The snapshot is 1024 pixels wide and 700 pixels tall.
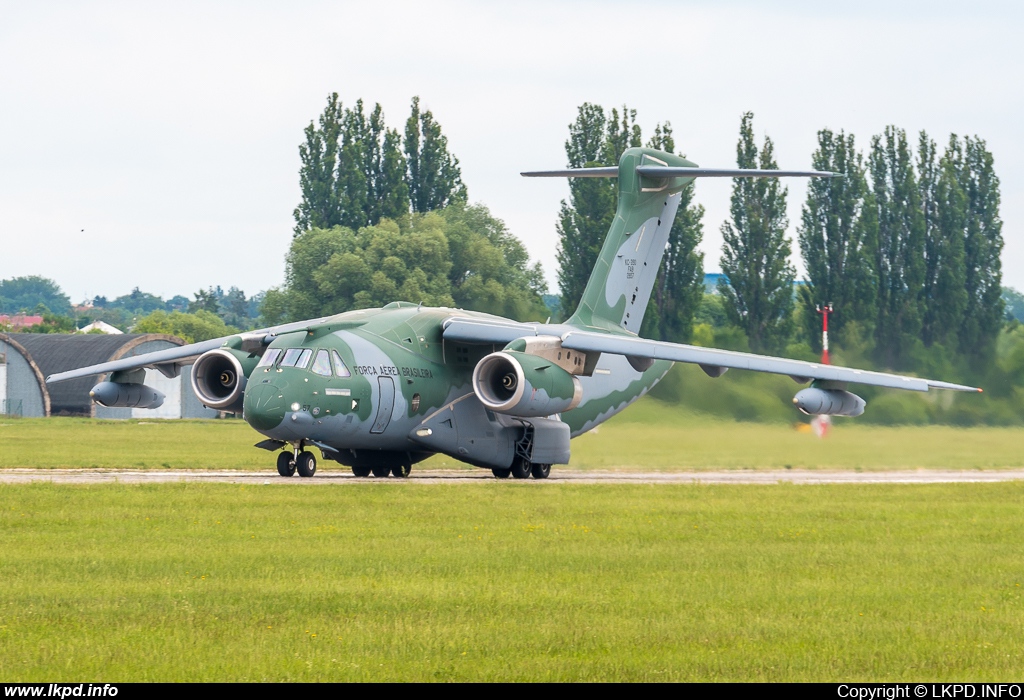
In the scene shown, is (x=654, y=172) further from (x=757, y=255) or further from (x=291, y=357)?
(x=757, y=255)

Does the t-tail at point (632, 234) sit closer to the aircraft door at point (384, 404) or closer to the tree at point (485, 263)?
the aircraft door at point (384, 404)

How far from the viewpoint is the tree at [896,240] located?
173 ft

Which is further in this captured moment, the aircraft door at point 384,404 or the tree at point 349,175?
the tree at point 349,175

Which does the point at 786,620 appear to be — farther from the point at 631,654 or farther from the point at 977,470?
the point at 977,470

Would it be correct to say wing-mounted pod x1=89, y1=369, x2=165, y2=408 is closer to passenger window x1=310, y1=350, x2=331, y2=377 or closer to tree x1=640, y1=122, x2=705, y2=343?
passenger window x1=310, y1=350, x2=331, y2=377

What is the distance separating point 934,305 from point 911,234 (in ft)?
11.9

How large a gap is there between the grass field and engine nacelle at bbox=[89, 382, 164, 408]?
1.62 m

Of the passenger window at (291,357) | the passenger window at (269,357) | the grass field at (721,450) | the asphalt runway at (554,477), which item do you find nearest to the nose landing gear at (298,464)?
the asphalt runway at (554,477)

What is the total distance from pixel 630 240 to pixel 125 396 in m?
12.1

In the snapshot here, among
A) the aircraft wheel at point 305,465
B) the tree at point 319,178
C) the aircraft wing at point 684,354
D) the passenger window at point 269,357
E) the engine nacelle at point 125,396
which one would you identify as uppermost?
the tree at point 319,178

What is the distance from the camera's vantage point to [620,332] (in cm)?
3262

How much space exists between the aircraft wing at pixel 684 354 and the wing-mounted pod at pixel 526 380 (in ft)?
2.05

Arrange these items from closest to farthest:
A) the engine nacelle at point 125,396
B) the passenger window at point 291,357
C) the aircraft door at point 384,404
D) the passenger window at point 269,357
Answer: the passenger window at point 291,357 → the passenger window at point 269,357 → the aircraft door at point 384,404 → the engine nacelle at point 125,396

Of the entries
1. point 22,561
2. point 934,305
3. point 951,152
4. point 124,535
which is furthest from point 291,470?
point 951,152
